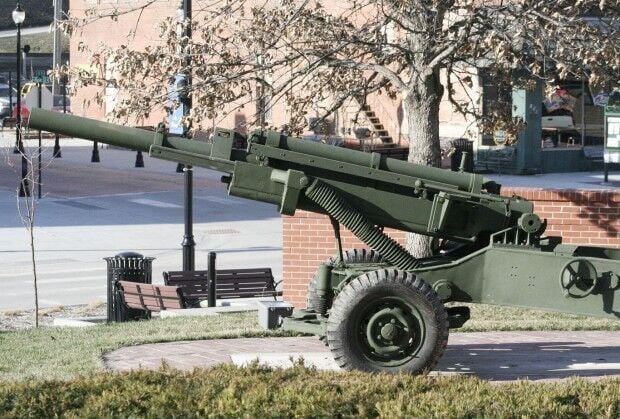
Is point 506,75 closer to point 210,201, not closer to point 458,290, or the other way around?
point 458,290

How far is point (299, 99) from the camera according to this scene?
53.0ft

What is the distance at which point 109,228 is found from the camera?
28969 millimetres

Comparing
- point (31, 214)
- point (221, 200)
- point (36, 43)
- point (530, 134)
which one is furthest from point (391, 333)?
A: point (36, 43)

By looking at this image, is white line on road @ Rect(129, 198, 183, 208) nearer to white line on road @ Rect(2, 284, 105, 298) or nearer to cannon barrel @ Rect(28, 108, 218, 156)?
white line on road @ Rect(2, 284, 105, 298)

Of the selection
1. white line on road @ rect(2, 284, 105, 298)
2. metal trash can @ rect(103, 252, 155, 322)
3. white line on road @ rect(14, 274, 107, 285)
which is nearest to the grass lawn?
metal trash can @ rect(103, 252, 155, 322)

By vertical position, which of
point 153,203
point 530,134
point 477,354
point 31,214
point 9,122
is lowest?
point 477,354

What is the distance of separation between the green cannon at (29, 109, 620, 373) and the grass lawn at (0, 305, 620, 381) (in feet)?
6.33

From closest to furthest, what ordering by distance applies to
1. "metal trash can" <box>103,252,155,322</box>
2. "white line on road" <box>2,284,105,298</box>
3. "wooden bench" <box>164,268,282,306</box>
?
1. "metal trash can" <box>103,252,155,322</box>
2. "wooden bench" <box>164,268,282,306</box>
3. "white line on road" <box>2,284,105,298</box>

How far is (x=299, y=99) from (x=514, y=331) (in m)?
4.38

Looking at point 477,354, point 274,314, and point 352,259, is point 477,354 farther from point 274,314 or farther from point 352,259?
point 274,314

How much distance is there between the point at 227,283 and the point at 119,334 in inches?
238

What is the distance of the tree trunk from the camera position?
1548 centimetres

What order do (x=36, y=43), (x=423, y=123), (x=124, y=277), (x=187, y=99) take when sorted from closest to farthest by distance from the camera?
(x=187, y=99)
(x=423, y=123)
(x=124, y=277)
(x=36, y=43)

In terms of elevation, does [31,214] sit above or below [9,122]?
below
